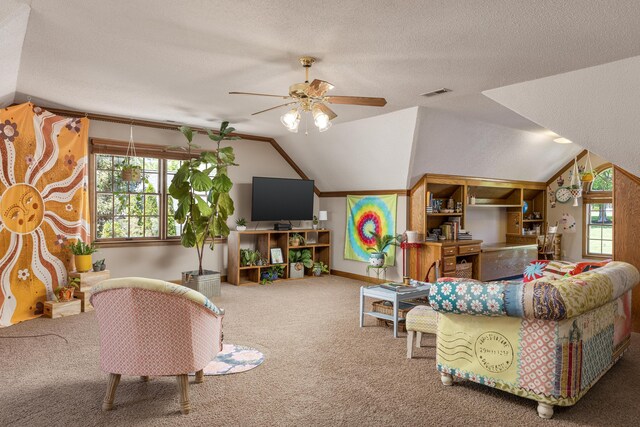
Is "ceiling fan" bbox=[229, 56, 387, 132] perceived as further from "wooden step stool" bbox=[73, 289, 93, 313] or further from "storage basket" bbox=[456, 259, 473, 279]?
"storage basket" bbox=[456, 259, 473, 279]

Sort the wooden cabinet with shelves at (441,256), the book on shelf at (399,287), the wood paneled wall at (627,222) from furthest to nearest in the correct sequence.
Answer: the wooden cabinet with shelves at (441,256) → the wood paneled wall at (627,222) → the book on shelf at (399,287)

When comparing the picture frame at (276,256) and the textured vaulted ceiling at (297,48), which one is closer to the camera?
the textured vaulted ceiling at (297,48)

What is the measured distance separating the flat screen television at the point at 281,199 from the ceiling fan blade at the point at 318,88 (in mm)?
3783

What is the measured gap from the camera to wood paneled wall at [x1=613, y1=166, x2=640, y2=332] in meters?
4.57

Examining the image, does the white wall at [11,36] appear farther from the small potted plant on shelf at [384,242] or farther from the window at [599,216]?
the window at [599,216]

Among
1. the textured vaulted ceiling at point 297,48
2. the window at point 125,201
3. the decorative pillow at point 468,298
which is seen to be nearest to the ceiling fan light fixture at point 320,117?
the textured vaulted ceiling at point 297,48

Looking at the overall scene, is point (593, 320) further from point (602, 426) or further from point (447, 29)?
point (447, 29)

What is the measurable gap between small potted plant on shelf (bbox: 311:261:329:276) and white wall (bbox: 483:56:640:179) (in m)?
4.30

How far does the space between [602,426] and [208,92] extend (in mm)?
4390

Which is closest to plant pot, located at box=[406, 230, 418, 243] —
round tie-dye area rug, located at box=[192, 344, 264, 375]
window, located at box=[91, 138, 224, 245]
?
round tie-dye area rug, located at box=[192, 344, 264, 375]

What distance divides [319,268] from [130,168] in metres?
3.53

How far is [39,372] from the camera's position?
340cm

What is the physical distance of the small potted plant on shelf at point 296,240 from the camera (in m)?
7.59

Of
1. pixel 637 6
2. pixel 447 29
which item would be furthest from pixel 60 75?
pixel 637 6
